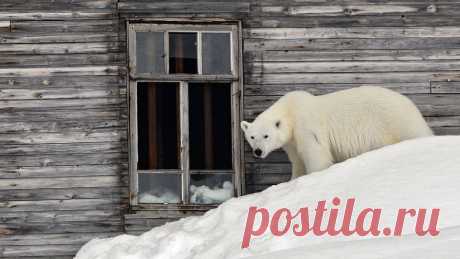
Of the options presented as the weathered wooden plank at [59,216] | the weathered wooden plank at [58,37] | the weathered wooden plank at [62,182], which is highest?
the weathered wooden plank at [58,37]

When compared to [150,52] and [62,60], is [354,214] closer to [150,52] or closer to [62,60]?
[150,52]

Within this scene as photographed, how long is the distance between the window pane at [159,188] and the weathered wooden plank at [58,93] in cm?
91

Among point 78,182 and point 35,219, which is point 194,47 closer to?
point 78,182

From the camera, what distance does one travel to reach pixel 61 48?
8.41 m

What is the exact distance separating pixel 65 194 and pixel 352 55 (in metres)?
3.37

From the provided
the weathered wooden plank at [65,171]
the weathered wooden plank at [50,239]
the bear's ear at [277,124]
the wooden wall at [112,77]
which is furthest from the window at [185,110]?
the weathered wooden plank at [50,239]

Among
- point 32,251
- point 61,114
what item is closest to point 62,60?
point 61,114

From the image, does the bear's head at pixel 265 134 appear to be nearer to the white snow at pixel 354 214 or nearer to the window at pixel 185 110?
the window at pixel 185 110

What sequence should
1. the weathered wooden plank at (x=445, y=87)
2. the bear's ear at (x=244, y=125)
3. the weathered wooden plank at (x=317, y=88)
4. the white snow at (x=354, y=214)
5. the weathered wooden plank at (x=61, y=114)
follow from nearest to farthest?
the white snow at (x=354, y=214) < the bear's ear at (x=244, y=125) < the weathered wooden plank at (x=61, y=114) < the weathered wooden plank at (x=317, y=88) < the weathered wooden plank at (x=445, y=87)

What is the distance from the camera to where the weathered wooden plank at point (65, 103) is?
8.31 m

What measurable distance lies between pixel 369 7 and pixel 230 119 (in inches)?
75.9

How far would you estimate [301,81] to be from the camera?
337 inches

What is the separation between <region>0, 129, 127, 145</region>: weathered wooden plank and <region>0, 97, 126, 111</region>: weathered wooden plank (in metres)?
0.27

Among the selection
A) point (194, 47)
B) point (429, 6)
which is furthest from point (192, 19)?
point (429, 6)
